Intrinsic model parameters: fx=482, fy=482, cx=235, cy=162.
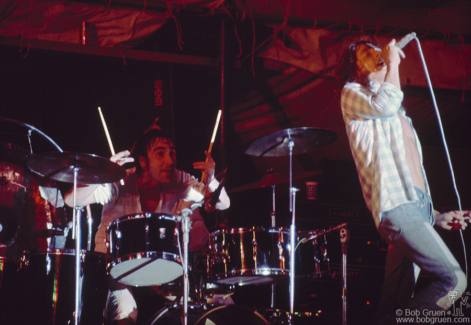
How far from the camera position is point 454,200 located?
6289 mm

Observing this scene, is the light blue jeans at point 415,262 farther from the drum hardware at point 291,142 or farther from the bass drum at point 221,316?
the drum hardware at point 291,142

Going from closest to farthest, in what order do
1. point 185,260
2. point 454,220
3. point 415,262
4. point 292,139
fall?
point 415,262 < point 454,220 < point 185,260 < point 292,139

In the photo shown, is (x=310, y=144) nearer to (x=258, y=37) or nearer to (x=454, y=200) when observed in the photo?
(x=258, y=37)

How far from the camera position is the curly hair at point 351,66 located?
3.35 metres

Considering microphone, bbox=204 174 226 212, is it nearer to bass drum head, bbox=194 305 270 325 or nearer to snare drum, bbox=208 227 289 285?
snare drum, bbox=208 227 289 285

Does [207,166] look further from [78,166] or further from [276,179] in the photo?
[78,166]

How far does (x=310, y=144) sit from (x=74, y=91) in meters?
2.52

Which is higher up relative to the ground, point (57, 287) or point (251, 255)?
point (251, 255)

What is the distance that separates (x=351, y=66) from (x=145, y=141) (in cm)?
248

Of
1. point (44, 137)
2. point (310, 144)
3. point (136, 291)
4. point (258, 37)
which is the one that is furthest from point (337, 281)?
point (44, 137)

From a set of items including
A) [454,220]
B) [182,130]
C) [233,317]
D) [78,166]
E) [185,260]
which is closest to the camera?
[454,220]

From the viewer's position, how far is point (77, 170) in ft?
13.1

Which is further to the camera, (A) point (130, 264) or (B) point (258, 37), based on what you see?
(B) point (258, 37)

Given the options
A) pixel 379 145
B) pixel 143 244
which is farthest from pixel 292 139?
pixel 143 244
